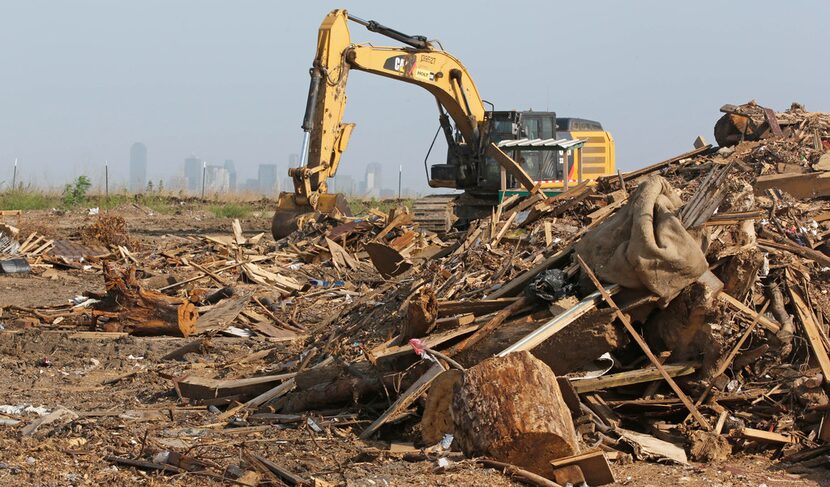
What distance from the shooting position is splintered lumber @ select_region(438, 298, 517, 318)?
756 centimetres

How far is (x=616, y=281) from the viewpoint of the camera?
714cm

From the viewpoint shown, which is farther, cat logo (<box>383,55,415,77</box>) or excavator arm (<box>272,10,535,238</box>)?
cat logo (<box>383,55,415,77</box>)

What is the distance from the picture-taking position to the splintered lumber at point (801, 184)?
9.52m

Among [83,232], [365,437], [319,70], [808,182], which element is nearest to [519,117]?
[319,70]

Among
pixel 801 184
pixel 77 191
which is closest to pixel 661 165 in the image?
pixel 801 184

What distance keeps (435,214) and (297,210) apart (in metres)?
2.66

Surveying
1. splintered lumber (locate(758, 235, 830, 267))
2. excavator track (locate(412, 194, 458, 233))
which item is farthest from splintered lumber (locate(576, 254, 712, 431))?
→ excavator track (locate(412, 194, 458, 233))

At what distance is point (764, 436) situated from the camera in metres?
6.73

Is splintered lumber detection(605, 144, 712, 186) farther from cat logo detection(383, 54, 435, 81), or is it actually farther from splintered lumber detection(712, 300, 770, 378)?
cat logo detection(383, 54, 435, 81)

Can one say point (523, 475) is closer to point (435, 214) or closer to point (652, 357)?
point (652, 357)

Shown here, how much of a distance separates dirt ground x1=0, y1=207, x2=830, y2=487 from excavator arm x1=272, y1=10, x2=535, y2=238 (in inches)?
→ 344

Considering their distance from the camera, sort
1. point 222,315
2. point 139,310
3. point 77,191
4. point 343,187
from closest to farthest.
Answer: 1. point 139,310
2. point 222,315
3. point 77,191
4. point 343,187

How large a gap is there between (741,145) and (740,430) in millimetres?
5373

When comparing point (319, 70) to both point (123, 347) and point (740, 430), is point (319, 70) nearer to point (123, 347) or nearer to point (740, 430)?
point (123, 347)
